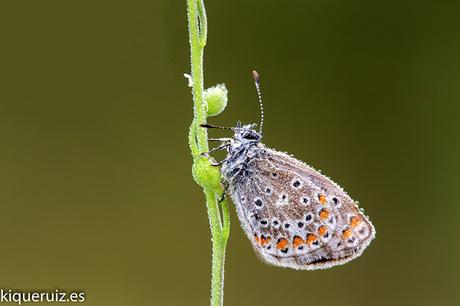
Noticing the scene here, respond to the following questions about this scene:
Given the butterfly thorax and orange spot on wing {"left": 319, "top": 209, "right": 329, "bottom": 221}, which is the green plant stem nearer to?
the butterfly thorax

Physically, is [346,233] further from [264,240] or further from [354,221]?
[264,240]

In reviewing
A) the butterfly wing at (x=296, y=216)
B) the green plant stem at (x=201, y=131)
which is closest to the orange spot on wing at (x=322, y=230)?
the butterfly wing at (x=296, y=216)

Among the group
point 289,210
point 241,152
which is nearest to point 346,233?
point 289,210

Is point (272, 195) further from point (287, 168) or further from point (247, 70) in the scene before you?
point (247, 70)

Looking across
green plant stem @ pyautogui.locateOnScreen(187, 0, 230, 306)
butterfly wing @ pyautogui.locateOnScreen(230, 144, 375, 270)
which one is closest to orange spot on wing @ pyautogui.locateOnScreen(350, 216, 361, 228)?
butterfly wing @ pyautogui.locateOnScreen(230, 144, 375, 270)

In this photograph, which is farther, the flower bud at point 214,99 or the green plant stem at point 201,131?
the flower bud at point 214,99

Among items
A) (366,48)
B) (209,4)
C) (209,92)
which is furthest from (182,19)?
(209,92)

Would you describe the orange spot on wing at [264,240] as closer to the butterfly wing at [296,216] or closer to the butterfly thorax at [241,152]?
the butterfly wing at [296,216]

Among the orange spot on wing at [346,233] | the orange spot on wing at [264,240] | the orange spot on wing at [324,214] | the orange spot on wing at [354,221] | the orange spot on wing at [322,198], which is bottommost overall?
the orange spot on wing at [346,233]

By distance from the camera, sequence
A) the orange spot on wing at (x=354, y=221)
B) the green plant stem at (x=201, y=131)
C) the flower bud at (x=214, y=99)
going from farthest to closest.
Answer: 1. the orange spot on wing at (x=354, y=221)
2. the flower bud at (x=214, y=99)
3. the green plant stem at (x=201, y=131)
